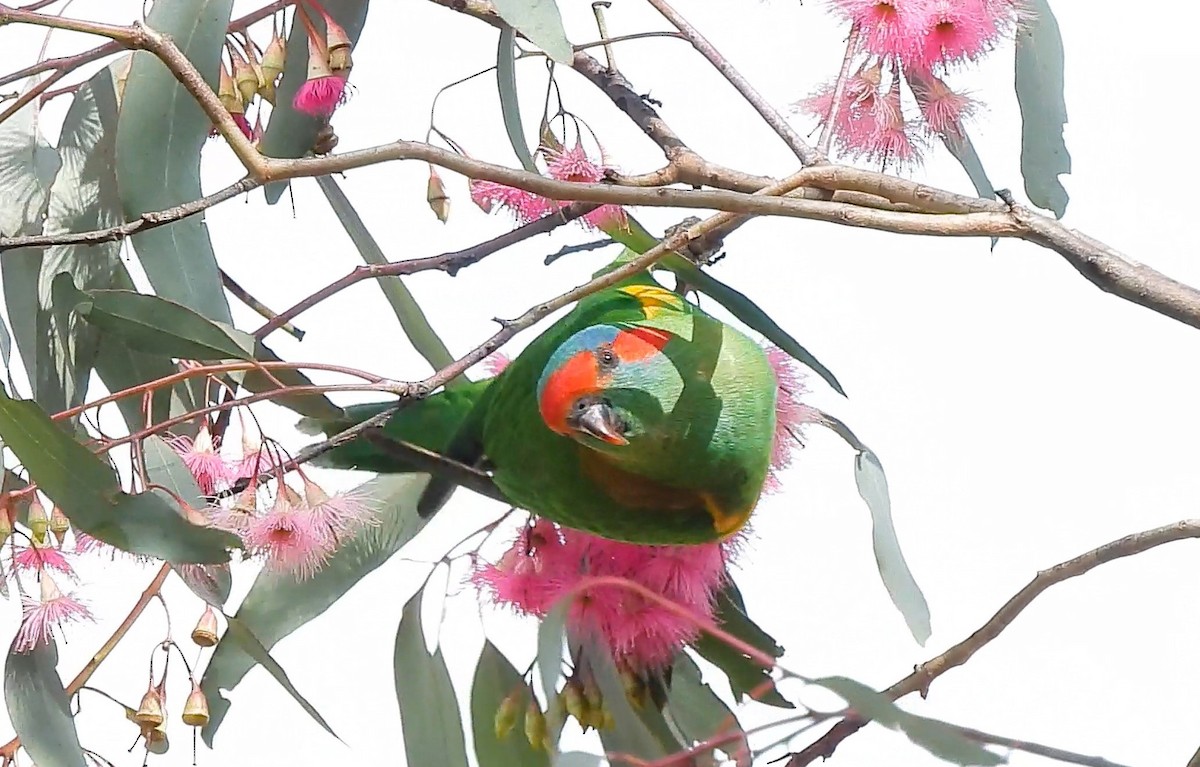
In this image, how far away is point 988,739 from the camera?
0.46m

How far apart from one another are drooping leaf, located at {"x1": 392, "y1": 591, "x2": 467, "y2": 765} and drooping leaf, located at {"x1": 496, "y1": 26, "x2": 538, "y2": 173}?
305 mm

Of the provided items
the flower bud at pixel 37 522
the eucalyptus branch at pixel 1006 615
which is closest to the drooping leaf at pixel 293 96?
the flower bud at pixel 37 522

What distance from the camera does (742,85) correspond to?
74 centimetres

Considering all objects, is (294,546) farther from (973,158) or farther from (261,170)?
(973,158)

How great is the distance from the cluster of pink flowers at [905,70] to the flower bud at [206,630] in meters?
0.46

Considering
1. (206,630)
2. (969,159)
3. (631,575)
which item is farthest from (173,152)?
(969,159)

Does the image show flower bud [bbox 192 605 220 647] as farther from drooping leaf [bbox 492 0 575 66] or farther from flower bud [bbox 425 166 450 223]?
drooping leaf [bbox 492 0 575 66]

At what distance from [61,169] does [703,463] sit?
46 cm

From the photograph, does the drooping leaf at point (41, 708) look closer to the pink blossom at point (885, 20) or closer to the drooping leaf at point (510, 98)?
the drooping leaf at point (510, 98)

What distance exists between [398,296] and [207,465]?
0.20m

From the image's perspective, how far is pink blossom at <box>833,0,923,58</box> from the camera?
2.32 ft

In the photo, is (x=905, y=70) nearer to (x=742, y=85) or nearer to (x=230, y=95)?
(x=742, y=85)

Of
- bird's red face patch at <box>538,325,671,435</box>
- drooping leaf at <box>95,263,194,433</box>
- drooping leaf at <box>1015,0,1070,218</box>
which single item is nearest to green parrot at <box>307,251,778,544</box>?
bird's red face patch at <box>538,325,671,435</box>

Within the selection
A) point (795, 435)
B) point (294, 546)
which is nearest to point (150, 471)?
point (294, 546)
